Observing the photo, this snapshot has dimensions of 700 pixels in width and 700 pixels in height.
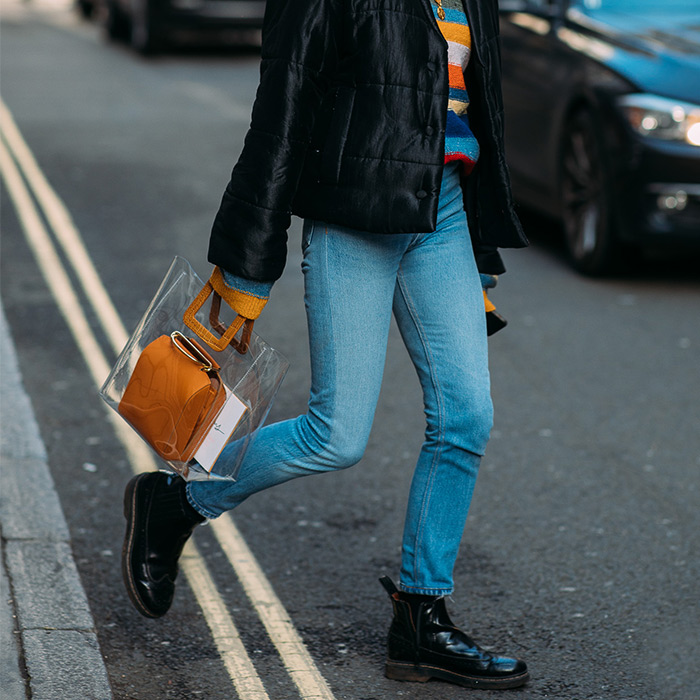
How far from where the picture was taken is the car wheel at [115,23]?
1908cm

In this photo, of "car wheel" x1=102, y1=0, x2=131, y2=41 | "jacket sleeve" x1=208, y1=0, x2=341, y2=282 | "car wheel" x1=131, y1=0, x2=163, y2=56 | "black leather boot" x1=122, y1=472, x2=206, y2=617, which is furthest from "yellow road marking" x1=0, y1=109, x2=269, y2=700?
"car wheel" x1=102, y1=0, x2=131, y2=41

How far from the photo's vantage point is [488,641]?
354 centimetres

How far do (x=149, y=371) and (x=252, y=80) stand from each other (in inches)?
505

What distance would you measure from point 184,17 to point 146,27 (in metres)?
0.51

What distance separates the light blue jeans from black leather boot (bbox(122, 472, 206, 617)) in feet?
0.80

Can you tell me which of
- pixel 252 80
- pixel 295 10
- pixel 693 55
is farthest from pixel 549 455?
pixel 252 80

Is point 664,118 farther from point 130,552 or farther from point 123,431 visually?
point 130,552

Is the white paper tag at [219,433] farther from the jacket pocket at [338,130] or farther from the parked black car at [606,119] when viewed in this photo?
the parked black car at [606,119]

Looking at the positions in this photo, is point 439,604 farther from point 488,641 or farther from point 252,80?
point 252,80

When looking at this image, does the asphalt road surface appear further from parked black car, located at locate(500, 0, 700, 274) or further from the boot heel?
parked black car, located at locate(500, 0, 700, 274)

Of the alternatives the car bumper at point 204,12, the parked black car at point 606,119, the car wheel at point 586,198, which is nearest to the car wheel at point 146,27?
the car bumper at point 204,12

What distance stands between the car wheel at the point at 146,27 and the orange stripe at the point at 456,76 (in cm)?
1477

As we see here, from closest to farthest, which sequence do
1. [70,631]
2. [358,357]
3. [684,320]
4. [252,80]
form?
1. [358,357]
2. [70,631]
3. [684,320]
4. [252,80]

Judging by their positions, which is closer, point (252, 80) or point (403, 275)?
point (403, 275)
